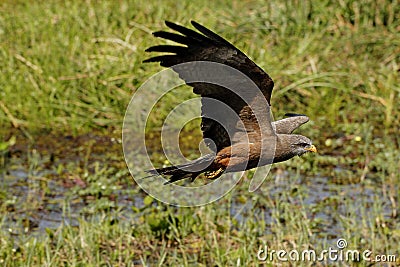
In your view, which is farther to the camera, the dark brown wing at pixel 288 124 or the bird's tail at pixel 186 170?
the dark brown wing at pixel 288 124

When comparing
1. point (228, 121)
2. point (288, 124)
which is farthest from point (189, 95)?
point (228, 121)

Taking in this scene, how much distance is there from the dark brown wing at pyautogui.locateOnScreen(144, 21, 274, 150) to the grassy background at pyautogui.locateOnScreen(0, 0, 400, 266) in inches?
36.5

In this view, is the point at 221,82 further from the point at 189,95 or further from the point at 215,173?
the point at 189,95

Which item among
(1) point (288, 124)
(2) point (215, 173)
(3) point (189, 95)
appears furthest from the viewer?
(3) point (189, 95)

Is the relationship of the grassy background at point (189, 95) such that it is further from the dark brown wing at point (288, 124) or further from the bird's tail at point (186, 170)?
the bird's tail at point (186, 170)

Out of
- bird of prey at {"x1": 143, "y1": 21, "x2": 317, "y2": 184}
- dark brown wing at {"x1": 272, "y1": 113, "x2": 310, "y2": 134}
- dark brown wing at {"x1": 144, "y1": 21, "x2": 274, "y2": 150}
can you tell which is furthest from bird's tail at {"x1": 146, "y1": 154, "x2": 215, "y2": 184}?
dark brown wing at {"x1": 272, "y1": 113, "x2": 310, "y2": 134}

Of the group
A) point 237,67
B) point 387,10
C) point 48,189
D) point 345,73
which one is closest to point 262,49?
point 345,73

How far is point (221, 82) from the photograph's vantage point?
4305mm

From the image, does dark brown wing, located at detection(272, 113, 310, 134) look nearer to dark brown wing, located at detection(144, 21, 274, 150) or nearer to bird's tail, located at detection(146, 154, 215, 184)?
dark brown wing, located at detection(144, 21, 274, 150)

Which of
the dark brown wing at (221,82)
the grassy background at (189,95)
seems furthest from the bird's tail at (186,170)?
the grassy background at (189,95)

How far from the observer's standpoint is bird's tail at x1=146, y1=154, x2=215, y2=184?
430cm

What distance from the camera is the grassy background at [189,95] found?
5.61 metres

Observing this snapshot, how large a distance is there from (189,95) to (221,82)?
401 cm

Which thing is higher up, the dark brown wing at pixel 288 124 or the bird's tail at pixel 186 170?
the dark brown wing at pixel 288 124
